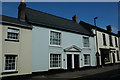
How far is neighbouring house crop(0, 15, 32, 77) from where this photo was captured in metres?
9.64

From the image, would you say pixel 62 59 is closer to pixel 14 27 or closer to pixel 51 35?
pixel 51 35

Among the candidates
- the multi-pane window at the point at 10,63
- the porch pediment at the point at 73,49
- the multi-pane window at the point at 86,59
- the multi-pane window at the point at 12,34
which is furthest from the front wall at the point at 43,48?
the multi-pane window at the point at 86,59

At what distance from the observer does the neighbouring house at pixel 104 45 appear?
1924 centimetres

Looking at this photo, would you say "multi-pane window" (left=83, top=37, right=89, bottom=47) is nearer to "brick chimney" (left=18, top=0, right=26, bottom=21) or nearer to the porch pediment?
the porch pediment

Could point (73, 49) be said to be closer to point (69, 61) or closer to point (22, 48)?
point (69, 61)

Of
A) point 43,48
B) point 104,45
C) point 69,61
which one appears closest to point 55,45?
point 43,48

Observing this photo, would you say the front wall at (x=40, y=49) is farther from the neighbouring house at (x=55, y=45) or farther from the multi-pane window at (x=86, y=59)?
the multi-pane window at (x=86, y=59)

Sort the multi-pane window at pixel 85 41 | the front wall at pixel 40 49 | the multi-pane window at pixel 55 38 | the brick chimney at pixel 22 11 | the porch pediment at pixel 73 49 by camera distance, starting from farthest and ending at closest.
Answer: the multi-pane window at pixel 85 41 → the porch pediment at pixel 73 49 → the multi-pane window at pixel 55 38 → the brick chimney at pixel 22 11 → the front wall at pixel 40 49

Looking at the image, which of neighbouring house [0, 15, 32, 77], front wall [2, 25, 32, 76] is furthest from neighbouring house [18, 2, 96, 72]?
neighbouring house [0, 15, 32, 77]

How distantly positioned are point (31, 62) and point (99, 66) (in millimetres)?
13121

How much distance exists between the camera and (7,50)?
32.1ft

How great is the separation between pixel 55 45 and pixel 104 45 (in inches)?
474

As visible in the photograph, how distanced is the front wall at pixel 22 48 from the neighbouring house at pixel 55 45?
57 cm

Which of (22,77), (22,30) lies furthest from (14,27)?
(22,77)
